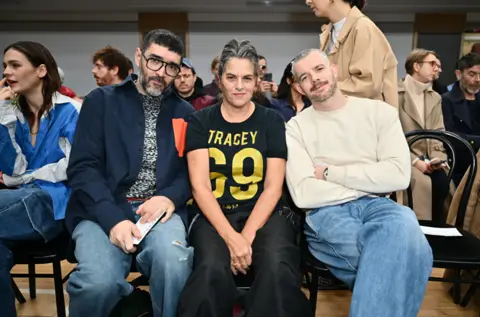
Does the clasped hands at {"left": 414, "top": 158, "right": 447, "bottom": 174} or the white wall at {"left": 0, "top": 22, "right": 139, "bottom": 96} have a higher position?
the white wall at {"left": 0, "top": 22, "right": 139, "bottom": 96}

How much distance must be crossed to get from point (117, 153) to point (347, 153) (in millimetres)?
953

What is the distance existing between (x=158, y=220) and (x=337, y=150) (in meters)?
0.78

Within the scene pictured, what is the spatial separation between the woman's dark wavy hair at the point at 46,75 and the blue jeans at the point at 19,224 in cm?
39

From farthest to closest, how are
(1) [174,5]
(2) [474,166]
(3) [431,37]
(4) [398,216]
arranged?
(3) [431,37] → (1) [174,5] → (2) [474,166] → (4) [398,216]

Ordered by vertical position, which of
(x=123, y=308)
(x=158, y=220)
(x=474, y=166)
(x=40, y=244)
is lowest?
(x=123, y=308)

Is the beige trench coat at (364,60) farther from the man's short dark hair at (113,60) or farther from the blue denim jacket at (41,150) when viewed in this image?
the man's short dark hair at (113,60)

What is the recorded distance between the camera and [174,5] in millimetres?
6430

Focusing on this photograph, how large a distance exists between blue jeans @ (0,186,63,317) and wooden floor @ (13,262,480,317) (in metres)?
0.60

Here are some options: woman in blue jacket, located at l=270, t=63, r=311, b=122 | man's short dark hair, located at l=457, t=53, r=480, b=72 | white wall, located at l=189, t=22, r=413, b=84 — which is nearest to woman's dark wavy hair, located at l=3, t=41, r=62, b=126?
woman in blue jacket, located at l=270, t=63, r=311, b=122

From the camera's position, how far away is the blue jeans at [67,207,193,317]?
1.35 m

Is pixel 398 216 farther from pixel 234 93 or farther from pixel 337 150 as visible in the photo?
pixel 234 93

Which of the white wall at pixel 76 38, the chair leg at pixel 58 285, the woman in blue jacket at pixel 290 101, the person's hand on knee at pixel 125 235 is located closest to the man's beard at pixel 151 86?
the person's hand on knee at pixel 125 235

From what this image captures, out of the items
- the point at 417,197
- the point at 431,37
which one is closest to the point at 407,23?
the point at 431,37

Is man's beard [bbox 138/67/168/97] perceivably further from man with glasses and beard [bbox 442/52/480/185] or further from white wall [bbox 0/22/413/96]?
white wall [bbox 0/22/413/96]
